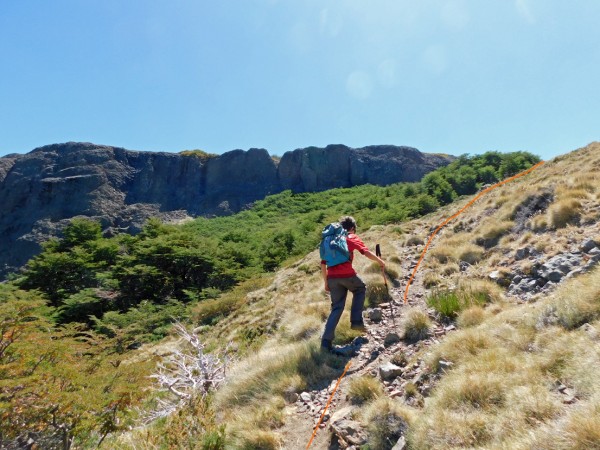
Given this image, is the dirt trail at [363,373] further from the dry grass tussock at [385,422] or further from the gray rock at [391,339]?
the dry grass tussock at [385,422]

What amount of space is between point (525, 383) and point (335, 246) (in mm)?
2831

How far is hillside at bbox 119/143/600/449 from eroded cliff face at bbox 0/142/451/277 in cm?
4734

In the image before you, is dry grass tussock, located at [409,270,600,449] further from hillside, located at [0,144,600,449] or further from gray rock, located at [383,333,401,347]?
gray rock, located at [383,333,401,347]

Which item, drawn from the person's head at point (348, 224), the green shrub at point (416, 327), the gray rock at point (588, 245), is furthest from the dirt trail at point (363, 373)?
the gray rock at point (588, 245)

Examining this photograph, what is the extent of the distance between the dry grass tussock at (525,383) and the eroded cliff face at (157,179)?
5050 cm

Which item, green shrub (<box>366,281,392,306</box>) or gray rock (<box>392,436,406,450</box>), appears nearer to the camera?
gray rock (<box>392,436,406,450</box>)

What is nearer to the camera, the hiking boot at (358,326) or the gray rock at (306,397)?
the gray rock at (306,397)

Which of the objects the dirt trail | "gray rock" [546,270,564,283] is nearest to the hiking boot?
the dirt trail

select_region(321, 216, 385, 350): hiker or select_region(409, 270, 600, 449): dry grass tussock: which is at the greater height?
select_region(321, 216, 385, 350): hiker

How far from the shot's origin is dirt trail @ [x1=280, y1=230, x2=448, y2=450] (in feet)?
12.3

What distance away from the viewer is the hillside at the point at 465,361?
273 cm

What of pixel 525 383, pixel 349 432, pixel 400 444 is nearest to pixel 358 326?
pixel 349 432

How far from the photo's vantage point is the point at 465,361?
12.2 feet

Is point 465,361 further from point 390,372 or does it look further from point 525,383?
point 390,372
